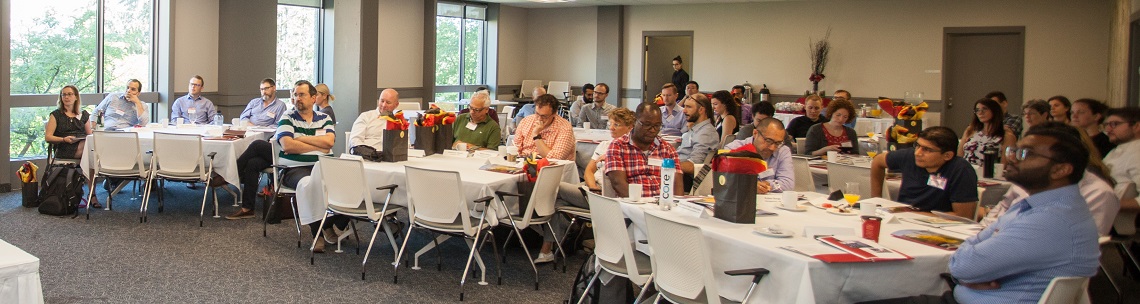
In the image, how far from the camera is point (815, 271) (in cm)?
352

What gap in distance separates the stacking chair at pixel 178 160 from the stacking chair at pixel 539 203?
3.12m

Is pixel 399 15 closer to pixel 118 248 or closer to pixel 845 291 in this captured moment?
pixel 118 248

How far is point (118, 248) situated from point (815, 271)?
17.1 ft

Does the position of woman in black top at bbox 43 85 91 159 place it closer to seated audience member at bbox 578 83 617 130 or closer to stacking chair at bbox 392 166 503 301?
stacking chair at bbox 392 166 503 301

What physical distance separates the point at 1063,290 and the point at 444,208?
3464 millimetres

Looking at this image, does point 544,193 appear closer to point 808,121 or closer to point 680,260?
point 680,260

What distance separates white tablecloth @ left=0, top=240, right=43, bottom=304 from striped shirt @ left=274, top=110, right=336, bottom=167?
4.29m

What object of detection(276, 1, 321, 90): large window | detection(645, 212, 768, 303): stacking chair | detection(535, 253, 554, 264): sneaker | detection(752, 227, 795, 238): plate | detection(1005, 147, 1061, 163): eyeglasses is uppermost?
detection(276, 1, 321, 90): large window

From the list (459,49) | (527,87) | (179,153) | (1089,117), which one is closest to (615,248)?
(1089,117)

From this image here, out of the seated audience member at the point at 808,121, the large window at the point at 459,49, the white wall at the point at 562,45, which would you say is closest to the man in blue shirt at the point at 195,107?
the seated audience member at the point at 808,121

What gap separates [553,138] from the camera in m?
7.62

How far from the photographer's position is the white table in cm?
354

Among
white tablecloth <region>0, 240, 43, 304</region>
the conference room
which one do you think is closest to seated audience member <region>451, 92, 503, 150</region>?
the conference room

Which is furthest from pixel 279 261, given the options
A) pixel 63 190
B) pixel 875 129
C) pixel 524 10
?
pixel 524 10
